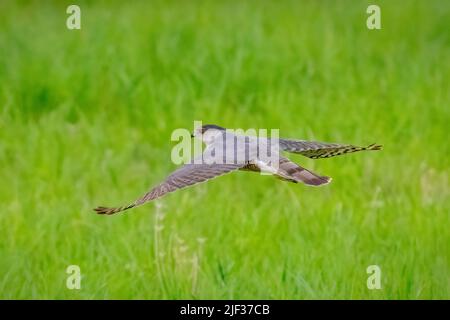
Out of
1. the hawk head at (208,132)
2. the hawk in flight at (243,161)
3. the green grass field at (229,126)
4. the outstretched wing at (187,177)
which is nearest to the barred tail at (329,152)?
the hawk in flight at (243,161)

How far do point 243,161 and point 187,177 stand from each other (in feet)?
0.64

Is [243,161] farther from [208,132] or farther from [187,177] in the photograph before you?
[208,132]

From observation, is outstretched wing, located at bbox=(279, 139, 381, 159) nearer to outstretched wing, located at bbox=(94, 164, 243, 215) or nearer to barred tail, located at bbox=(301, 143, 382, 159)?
barred tail, located at bbox=(301, 143, 382, 159)

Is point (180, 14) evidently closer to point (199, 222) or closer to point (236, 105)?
point (236, 105)

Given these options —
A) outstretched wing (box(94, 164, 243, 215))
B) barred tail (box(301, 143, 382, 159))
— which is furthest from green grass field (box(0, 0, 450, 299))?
outstretched wing (box(94, 164, 243, 215))

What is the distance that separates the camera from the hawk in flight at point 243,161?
4551 mm

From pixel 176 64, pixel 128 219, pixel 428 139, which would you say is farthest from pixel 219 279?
pixel 176 64

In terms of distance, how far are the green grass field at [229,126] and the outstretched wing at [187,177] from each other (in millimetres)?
1476

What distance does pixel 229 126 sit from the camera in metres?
7.79

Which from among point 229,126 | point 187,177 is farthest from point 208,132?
point 229,126

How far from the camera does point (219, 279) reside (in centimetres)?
614

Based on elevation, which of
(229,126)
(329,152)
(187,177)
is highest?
(229,126)

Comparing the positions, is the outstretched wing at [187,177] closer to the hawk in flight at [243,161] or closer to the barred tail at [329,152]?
the hawk in flight at [243,161]
